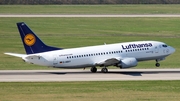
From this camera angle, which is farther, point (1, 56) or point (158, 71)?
point (1, 56)

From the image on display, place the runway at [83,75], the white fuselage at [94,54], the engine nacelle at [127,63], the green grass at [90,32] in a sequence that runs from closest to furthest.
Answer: the runway at [83,75] → the white fuselage at [94,54] → the engine nacelle at [127,63] → the green grass at [90,32]

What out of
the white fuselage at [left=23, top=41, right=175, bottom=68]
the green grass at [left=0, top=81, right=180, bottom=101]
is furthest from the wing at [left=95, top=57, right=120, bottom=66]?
the green grass at [left=0, top=81, right=180, bottom=101]

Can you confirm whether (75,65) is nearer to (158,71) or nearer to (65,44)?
(158,71)

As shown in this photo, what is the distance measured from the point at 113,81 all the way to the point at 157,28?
2672 inches

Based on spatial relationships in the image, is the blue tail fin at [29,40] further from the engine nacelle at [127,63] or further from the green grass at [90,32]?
the green grass at [90,32]

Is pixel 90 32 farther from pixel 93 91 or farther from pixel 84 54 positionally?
pixel 93 91

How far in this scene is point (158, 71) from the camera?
7119 cm

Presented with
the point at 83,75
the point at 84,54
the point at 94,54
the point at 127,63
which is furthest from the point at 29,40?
the point at 127,63

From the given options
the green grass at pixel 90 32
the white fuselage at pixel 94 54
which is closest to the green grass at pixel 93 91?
the white fuselage at pixel 94 54

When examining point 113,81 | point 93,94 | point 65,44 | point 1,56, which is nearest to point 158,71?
point 113,81

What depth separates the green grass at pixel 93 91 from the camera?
4981 cm

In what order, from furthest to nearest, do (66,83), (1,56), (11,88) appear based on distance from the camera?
1. (1,56)
2. (66,83)
3. (11,88)

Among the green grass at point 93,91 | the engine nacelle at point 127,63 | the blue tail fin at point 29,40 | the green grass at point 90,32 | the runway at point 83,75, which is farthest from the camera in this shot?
the green grass at point 90,32

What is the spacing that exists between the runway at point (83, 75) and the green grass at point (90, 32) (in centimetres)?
778
